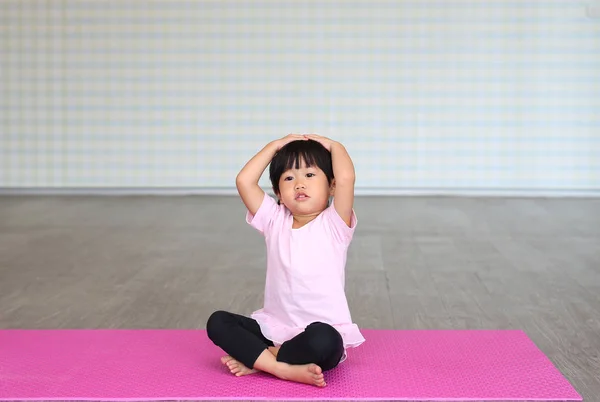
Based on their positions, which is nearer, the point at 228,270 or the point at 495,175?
the point at 228,270

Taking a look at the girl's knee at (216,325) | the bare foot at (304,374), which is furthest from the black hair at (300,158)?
the bare foot at (304,374)

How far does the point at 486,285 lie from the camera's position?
326 cm

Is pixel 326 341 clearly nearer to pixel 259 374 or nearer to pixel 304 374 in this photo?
pixel 304 374

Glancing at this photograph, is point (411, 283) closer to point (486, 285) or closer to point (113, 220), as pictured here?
point (486, 285)

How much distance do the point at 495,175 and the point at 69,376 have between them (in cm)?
527

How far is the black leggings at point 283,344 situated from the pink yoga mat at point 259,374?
51 mm

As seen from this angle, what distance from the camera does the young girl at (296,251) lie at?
1.99 m

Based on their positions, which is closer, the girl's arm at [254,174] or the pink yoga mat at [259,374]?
the pink yoga mat at [259,374]

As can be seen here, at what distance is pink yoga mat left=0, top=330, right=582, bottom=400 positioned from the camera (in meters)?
1.83

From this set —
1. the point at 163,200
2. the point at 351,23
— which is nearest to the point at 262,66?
the point at 351,23

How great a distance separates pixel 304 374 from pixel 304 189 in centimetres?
43

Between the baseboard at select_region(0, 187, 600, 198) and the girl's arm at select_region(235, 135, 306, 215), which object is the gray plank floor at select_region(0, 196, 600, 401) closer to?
the girl's arm at select_region(235, 135, 306, 215)

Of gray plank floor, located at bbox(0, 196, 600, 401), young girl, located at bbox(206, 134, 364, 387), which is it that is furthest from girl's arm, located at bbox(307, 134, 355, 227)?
gray plank floor, located at bbox(0, 196, 600, 401)

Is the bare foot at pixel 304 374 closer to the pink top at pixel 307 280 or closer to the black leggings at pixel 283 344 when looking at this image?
the black leggings at pixel 283 344
